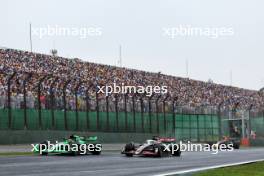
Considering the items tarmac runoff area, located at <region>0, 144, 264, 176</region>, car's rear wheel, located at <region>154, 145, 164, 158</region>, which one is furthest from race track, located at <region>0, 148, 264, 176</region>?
car's rear wheel, located at <region>154, 145, 164, 158</region>

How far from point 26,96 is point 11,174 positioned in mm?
16031

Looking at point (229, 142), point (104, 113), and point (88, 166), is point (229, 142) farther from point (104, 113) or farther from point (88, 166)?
point (88, 166)

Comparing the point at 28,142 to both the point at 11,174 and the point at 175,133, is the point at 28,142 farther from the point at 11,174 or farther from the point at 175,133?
the point at 11,174

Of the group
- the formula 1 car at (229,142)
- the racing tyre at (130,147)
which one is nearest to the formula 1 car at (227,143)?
the formula 1 car at (229,142)

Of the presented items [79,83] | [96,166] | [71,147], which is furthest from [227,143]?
[96,166]

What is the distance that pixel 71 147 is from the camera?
78.9ft

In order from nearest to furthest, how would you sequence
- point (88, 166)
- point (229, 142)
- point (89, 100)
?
point (88, 166)
point (89, 100)
point (229, 142)

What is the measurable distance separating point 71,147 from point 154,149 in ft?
10.8

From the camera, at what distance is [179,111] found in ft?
127

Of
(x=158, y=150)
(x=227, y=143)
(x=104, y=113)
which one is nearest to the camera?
(x=158, y=150)

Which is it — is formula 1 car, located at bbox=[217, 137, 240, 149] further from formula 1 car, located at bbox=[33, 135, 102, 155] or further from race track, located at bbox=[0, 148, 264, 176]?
race track, located at bbox=[0, 148, 264, 176]

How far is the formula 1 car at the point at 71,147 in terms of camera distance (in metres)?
24.1

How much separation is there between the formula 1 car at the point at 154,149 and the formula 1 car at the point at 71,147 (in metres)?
1.74

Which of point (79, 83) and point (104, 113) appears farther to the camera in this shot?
point (104, 113)
